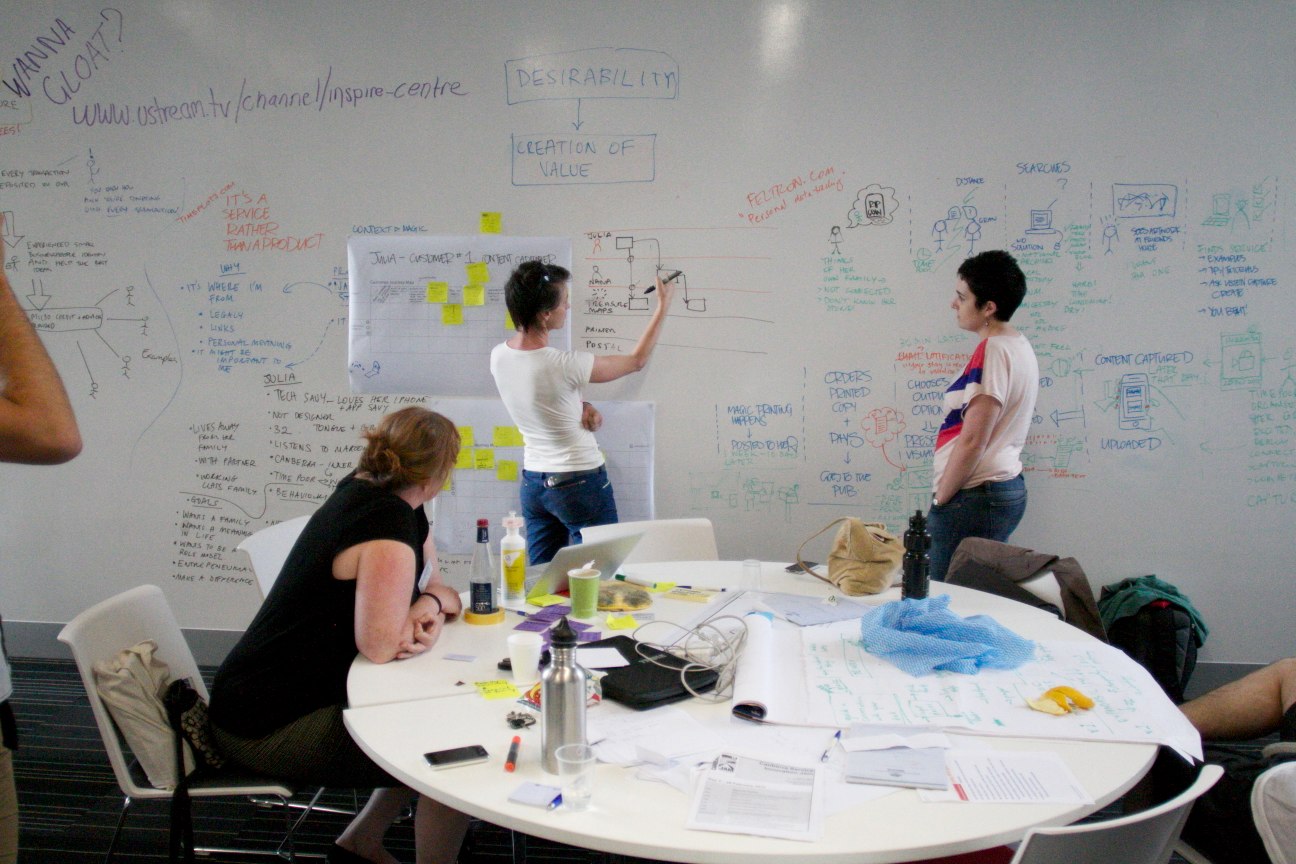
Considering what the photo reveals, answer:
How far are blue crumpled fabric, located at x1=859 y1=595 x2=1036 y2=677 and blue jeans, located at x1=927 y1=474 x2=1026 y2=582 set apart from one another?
3.88 ft

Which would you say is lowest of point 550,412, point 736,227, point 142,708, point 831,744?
point 142,708

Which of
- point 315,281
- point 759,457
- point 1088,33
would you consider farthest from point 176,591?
point 1088,33

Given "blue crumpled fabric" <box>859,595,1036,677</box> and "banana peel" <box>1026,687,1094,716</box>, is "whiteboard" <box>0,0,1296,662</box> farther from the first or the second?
"banana peel" <box>1026,687,1094,716</box>

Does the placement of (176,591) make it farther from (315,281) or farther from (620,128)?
(620,128)

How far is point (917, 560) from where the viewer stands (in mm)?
2234

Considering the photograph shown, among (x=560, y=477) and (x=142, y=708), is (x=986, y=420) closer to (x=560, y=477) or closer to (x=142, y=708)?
(x=560, y=477)

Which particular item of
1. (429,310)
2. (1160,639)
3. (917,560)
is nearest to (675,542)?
(917,560)

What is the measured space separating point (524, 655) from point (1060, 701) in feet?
3.27

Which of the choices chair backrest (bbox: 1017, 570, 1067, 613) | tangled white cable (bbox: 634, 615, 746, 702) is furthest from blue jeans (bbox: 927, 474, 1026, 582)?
tangled white cable (bbox: 634, 615, 746, 702)

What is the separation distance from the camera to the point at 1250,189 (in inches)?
134

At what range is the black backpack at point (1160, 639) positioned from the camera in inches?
129

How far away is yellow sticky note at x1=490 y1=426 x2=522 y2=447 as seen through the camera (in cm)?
377

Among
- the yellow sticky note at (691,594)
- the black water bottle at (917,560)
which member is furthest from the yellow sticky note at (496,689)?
the black water bottle at (917,560)

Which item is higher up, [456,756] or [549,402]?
[549,402]
